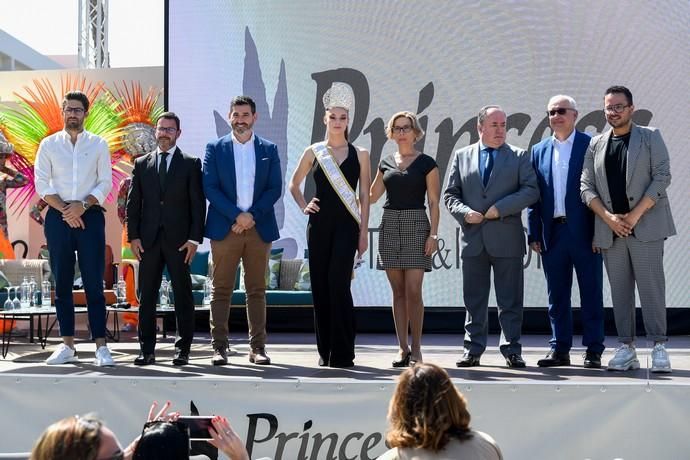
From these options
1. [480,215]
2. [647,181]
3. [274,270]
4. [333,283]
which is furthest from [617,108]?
[274,270]

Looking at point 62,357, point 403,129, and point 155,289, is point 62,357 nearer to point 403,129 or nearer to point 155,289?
point 155,289

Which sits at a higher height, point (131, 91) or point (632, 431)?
point (131, 91)

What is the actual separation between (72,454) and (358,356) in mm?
3630

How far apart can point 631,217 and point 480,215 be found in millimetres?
738

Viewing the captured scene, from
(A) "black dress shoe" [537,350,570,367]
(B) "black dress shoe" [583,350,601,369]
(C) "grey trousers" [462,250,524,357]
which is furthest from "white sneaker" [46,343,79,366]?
(B) "black dress shoe" [583,350,601,369]

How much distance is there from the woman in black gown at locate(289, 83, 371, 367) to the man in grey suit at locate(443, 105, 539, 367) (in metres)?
0.54

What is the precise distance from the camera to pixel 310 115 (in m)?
7.71

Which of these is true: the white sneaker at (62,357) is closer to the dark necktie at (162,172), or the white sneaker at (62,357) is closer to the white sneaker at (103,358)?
the white sneaker at (103,358)

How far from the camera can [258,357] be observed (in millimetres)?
4547

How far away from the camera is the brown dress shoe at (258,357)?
452 cm

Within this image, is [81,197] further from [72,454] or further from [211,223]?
[72,454]

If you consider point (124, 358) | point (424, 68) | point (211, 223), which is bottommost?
point (124, 358)

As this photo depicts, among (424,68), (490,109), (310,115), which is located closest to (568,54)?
(424,68)

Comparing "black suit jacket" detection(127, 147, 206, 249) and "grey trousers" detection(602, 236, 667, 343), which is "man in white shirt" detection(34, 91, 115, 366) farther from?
"grey trousers" detection(602, 236, 667, 343)
